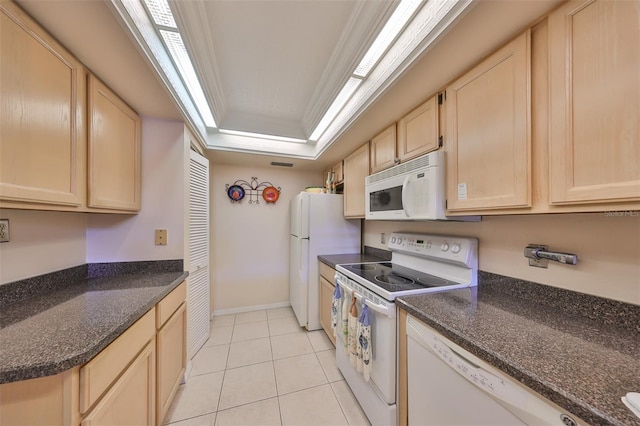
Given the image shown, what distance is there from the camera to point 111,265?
1.62m

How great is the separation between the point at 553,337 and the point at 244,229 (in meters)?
2.99

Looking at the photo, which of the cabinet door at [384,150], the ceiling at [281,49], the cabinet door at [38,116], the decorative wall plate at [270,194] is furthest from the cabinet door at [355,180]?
the cabinet door at [38,116]

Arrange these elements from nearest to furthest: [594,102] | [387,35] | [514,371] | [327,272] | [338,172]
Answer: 1. [514,371]
2. [594,102]
3. [387,35]
4. [327,272]
5. [338,172]

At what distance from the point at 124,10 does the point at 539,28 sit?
5.66 feet

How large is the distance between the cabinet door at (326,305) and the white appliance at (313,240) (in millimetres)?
104

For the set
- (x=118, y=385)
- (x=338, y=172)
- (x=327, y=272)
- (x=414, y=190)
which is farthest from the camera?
(x=338, y=172)

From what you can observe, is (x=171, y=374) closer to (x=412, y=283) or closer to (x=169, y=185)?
(x=169, y=185)

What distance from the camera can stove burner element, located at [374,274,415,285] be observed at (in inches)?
59.9

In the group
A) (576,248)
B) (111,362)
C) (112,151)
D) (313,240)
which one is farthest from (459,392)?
(112,151)

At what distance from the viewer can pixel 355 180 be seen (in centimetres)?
241

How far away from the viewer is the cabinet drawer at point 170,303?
4.22 feet

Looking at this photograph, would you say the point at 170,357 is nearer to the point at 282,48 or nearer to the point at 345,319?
the point at 345,319

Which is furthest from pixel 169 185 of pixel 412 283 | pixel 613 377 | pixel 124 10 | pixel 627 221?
pixel 627 221

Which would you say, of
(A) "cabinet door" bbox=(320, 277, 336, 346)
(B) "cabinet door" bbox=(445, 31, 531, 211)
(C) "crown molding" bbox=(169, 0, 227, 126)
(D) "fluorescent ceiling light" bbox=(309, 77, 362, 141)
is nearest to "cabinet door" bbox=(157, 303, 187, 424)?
(A) "cabinet door" bbox=(320, 277, 336, 346)
